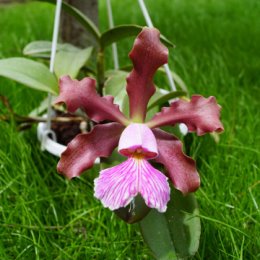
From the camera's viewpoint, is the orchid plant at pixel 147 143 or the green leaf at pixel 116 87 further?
the green leaf at pixel 116 87

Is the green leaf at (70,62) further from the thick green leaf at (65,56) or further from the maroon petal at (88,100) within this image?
the maroon petal at (88,100)

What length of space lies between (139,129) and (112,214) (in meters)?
0.30

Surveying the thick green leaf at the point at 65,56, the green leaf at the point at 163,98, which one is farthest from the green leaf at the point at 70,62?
the green leaf at the point at 163,98

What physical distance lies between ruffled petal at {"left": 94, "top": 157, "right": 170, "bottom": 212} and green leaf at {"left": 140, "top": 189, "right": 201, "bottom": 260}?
112mm

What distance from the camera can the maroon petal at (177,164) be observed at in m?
0.83

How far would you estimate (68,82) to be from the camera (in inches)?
33.2

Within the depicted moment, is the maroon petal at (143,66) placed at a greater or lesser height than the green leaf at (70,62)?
greater

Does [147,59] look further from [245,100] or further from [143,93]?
[245,100]

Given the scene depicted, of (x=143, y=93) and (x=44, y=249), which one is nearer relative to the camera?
(x=143, y=93)

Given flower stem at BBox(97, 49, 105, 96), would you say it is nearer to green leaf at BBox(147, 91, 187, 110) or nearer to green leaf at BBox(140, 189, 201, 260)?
green leaf at BBox(147, 91, 187, 110)

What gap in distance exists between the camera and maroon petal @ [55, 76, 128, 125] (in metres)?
0.84

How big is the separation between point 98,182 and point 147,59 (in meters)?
0.22

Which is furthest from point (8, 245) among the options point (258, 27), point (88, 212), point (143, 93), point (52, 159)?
point (258, 27)

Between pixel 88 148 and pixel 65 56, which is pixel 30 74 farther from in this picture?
pixel 88 148
